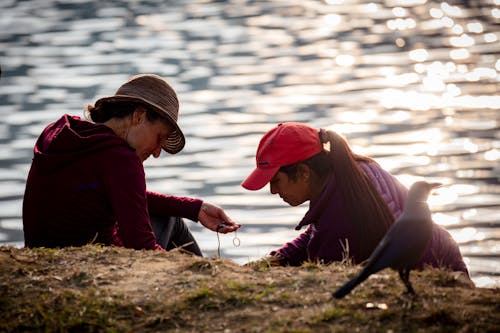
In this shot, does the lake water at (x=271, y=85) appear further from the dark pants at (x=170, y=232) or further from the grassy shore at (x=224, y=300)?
the grassy shore at (x=224, y=300)

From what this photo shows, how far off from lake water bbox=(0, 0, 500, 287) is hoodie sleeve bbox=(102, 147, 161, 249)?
15.8 feet

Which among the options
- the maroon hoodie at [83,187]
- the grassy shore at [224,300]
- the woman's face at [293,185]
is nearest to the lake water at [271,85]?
the woman's face at [293,185]

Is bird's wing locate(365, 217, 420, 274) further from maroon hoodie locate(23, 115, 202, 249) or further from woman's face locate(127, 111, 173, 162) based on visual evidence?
woman's face locate(127, 111, 173, 162)

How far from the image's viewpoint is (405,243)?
465cm

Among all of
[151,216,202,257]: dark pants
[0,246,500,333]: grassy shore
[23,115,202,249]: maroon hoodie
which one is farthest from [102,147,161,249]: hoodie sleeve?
[151,216,202,257]: dark pants

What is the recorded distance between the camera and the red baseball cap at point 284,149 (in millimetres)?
6238

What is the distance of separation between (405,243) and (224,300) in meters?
0.95

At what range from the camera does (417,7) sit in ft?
84.4

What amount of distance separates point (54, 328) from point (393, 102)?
1284 centimetres

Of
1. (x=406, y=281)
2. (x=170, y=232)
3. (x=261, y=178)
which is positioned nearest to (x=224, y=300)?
(x=406, y=281)

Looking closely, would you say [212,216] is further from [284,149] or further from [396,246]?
[396,246]

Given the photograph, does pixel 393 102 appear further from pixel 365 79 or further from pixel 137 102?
pixel 137 102

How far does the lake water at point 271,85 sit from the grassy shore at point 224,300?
215 inches

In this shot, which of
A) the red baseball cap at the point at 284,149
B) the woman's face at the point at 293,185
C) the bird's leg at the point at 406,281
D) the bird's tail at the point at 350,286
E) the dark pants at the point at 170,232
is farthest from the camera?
the dark pants at the point at 170,232
